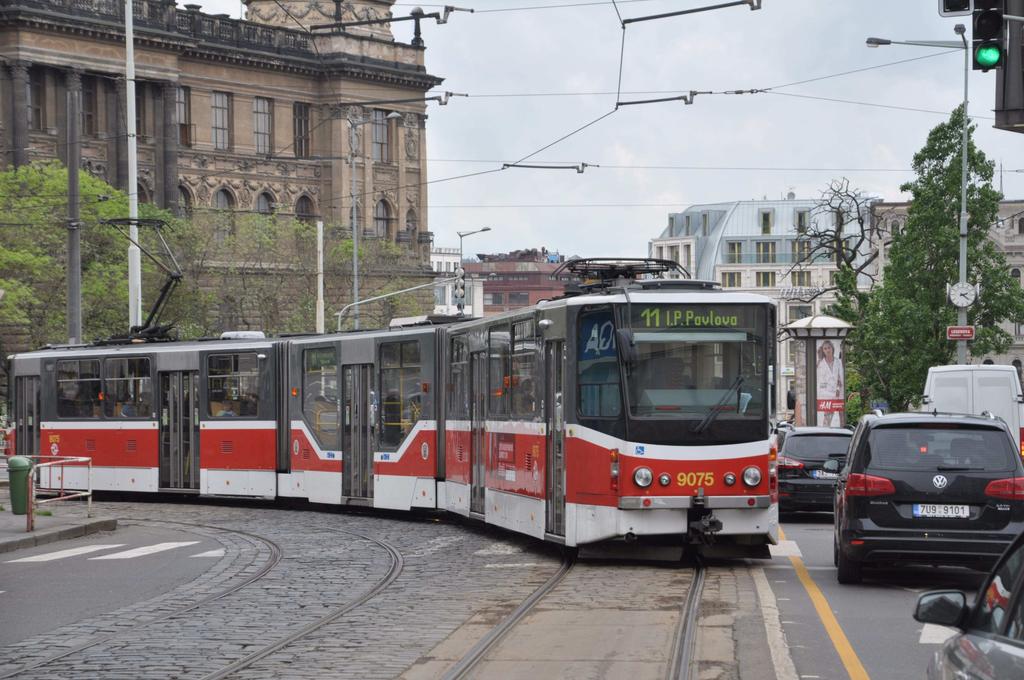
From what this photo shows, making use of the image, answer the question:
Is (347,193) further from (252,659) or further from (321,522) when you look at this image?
(252,659)

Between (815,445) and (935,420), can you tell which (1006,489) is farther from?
(815,445)

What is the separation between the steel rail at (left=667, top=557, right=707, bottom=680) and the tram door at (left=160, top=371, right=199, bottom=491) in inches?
654

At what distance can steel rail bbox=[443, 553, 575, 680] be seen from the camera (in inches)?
443

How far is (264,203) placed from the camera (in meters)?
96.5

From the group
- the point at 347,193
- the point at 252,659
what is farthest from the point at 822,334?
the point at 347,193

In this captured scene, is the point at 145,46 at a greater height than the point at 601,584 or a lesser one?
greater

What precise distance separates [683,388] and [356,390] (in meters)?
10.5

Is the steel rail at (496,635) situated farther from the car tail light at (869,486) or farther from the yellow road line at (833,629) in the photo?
the car tail light at (869,486)

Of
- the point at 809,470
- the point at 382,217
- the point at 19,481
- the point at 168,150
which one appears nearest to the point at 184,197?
the point at 168,150

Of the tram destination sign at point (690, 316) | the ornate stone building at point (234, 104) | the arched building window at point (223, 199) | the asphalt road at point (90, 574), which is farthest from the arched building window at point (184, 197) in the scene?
the tram destination sign at point (690, 316)

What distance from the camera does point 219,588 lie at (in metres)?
17.1

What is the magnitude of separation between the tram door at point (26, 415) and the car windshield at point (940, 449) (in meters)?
22.7

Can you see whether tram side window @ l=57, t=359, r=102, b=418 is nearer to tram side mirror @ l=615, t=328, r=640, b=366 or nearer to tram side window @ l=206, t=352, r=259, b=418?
tram side window @ l=206, t=352, r=259, b=418

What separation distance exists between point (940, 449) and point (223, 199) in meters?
80.9
